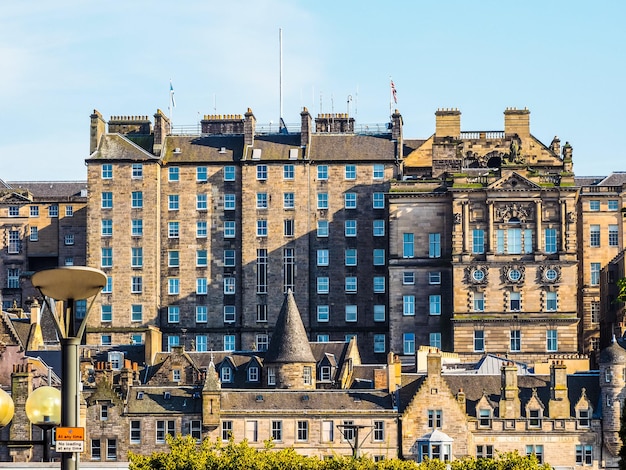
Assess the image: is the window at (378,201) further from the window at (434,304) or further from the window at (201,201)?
the window at (201,201)

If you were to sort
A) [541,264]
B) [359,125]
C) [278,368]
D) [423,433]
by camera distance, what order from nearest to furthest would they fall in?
[423,433] < [278,368] < [541,264] < [359,125]

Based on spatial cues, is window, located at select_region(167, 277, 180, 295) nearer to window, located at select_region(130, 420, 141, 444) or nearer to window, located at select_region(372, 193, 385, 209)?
window, located at select_region(372, 193, 385, 209)

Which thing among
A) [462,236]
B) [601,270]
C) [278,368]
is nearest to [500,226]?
[462,236]

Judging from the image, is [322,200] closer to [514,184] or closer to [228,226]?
[228,226]

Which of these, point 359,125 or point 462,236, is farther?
point 359,125

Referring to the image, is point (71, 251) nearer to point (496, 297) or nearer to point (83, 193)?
point (83, 193)

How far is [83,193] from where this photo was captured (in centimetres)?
15788

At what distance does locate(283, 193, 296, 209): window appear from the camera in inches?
5640

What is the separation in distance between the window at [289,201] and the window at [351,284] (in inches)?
312

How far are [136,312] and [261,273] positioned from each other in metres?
11.3

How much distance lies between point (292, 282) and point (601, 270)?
2694 centimetres

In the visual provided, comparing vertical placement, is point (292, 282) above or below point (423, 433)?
above

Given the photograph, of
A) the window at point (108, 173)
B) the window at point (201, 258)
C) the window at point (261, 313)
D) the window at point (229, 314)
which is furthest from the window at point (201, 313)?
the window at point (108, 173)

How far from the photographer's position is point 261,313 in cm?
14175
